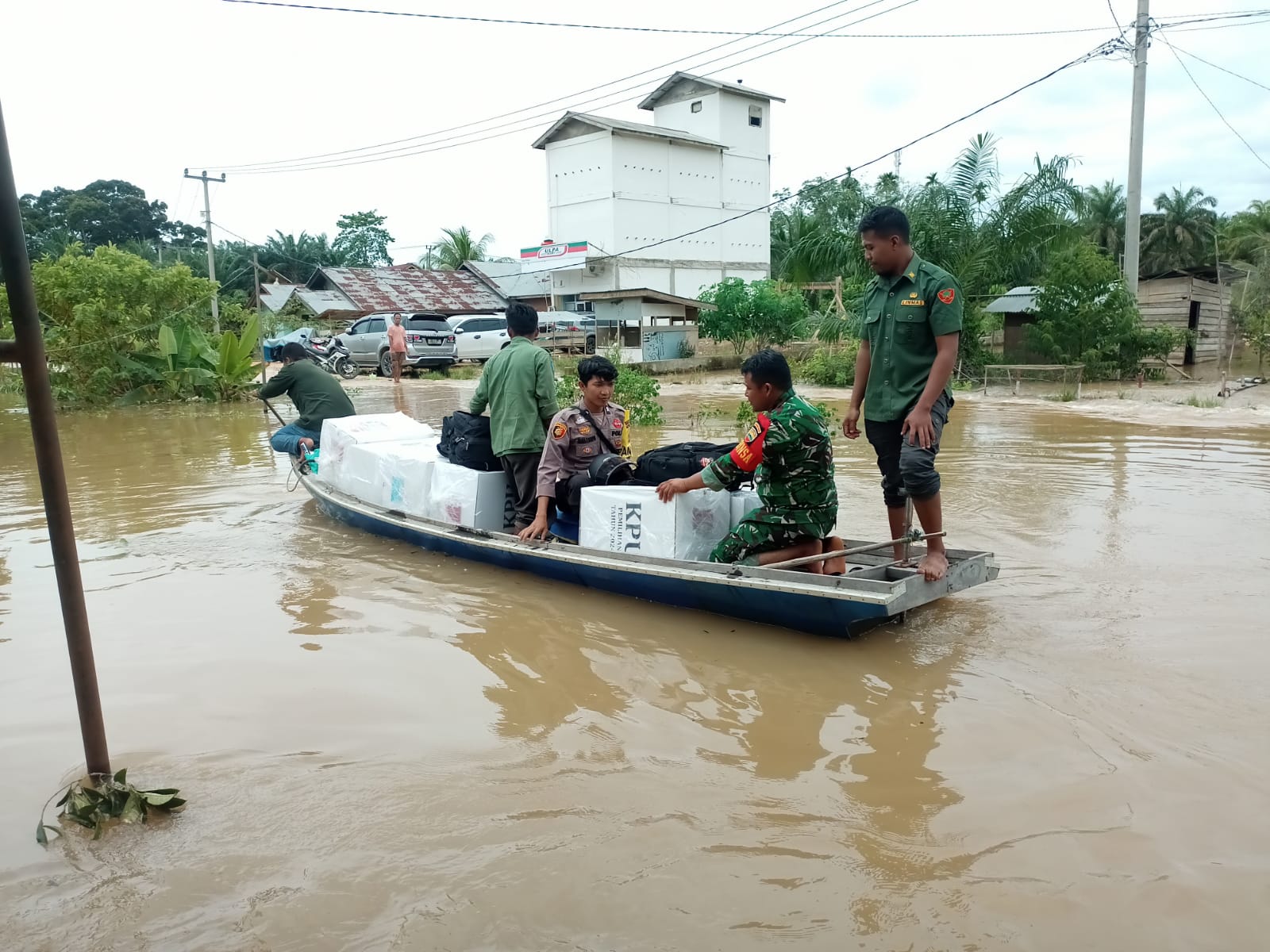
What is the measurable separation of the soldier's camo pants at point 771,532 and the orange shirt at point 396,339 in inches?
749

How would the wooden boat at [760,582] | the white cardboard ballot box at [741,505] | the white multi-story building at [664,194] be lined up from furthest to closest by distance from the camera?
the white multi-story building at [664,194]
the white cardboard ballot box at [741,505]
the wooden boat at [760,582]

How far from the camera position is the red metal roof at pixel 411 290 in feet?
119

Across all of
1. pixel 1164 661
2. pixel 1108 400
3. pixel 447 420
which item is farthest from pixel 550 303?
pixel 1164 661

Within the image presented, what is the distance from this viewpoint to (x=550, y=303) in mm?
37188

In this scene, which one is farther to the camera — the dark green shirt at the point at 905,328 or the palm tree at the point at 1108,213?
the palm tree at the point at 1108,213

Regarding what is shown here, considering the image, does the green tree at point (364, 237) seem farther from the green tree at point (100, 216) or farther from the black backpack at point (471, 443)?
the black backpack at point (471, 443)

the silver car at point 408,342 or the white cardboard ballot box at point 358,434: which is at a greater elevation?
the silver car at point 408,342

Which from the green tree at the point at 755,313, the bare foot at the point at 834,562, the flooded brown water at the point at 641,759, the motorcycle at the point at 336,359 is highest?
the green tree at the point at 755,313

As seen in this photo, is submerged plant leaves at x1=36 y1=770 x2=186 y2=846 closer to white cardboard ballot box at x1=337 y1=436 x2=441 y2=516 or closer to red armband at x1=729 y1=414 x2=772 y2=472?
red armband at x1=729 y1=414 x2=772 y2=472

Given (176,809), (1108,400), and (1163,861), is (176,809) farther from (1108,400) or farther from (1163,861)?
(1108,400)

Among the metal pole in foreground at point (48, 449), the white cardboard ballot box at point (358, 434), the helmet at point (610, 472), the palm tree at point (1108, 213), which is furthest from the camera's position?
the palm tree at point (1108, 213)

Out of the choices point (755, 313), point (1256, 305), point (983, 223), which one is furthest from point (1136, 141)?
point (755, 313)

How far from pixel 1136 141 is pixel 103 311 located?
20032mm

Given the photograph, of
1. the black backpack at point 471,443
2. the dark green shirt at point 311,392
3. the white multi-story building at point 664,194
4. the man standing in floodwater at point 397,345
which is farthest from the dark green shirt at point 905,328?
Answer: the white multi-story building at point 664,194
